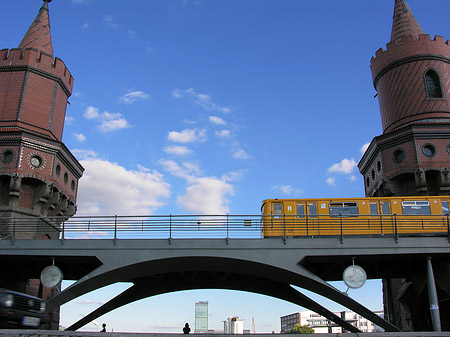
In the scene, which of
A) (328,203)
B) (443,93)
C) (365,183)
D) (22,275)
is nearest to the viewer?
(328,203)

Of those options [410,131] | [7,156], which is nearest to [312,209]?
[410,131]

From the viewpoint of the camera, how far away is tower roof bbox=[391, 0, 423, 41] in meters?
34.8

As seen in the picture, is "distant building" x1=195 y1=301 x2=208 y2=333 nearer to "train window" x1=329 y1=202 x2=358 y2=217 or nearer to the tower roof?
"train window" x1=329 y1=202 x2=358 y2=217

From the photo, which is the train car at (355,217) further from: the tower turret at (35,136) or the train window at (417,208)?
the tower turret at (35,136)

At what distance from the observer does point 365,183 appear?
35.3 metres

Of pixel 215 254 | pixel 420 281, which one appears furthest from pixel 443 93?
pixel 215 254

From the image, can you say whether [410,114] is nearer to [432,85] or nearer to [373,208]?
[432,85]

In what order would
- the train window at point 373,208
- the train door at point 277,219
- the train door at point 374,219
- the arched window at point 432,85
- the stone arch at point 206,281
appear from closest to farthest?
1. the stone arch at point 206,281
2. the train door at point 277,219
3. the train door at point 374,219
4. the train window at point 373,208
5. the arched window at point 432,85

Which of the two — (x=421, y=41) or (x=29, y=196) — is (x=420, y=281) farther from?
(x=29, y=196)

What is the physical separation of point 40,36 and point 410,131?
27081mm

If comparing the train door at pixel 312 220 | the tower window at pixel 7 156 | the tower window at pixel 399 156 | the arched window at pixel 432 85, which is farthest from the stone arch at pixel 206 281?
the arched window at pixel 432 85

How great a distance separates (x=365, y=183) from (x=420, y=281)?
34.9ft

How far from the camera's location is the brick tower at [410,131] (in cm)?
2822

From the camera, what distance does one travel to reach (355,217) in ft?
80.3
